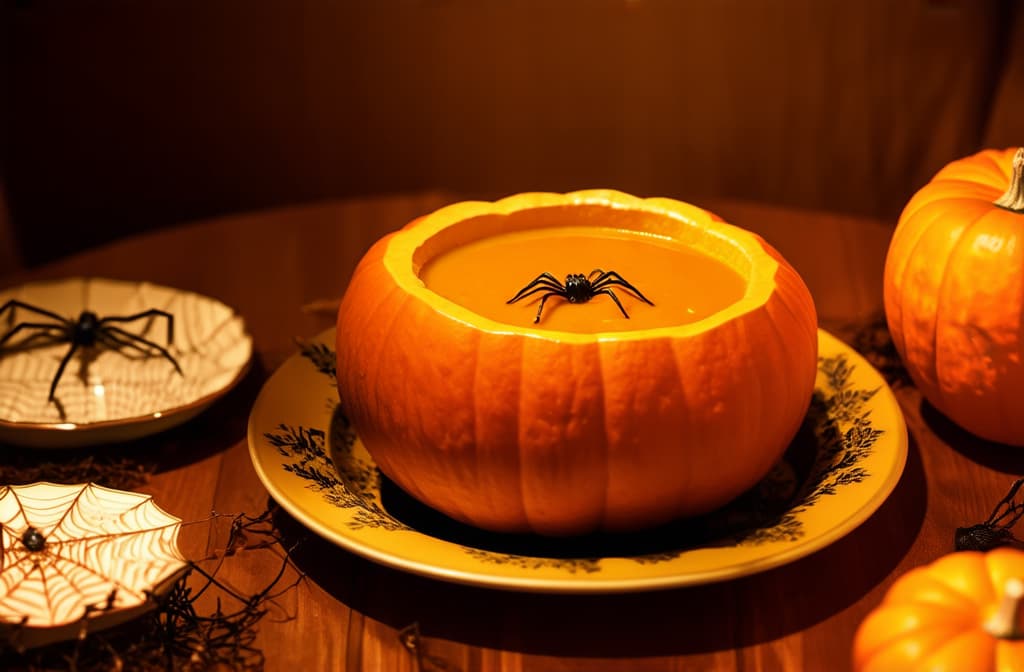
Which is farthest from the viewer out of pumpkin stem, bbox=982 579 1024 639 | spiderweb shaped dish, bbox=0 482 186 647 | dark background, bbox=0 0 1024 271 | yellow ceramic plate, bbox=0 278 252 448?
dark background, bbox=0 0 1024 271

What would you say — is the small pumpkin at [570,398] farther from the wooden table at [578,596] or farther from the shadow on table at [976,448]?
the shadow on table at [976,448]

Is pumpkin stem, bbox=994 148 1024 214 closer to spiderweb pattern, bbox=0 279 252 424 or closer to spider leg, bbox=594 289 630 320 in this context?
spider leg, bbox=594 289 630 320

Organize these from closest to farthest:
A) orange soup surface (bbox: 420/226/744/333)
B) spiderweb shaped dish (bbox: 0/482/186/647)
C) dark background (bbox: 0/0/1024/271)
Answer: spiderweb shaped dish (bbox: 0/482/186/647)
orange soup surface (bbox: 420/226/744/333)
dark background (bbox: 0/0/1024/271)

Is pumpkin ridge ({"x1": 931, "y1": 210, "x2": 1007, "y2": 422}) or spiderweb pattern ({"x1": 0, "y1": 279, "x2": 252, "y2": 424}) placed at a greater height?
pumpkin ridge ({"x1": 931, "y1": 210, "x2": 1007, "y2": 422})

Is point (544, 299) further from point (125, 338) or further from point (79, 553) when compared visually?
point (125, 338)

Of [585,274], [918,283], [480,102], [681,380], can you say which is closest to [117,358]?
[585,274]

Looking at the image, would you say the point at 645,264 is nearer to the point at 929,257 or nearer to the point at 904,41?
the point at 929,257

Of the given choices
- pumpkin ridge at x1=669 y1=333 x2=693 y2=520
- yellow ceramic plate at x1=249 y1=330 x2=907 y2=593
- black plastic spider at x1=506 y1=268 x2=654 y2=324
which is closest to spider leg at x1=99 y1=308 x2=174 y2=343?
yellow ceramic plate at x1=249 y1=330 x2=907 y2=593
